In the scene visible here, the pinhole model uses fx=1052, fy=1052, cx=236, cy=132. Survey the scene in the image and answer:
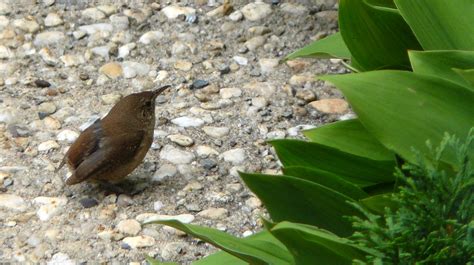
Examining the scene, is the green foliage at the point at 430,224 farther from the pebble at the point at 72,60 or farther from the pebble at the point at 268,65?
the pebble at the point at 72,60

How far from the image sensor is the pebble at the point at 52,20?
19.1ft

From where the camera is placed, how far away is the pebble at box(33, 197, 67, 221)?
4.46 m

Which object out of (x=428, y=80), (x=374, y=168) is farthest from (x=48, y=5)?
(x=428, y=80)

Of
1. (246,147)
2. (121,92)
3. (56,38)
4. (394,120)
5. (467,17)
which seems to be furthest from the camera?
(56,38)

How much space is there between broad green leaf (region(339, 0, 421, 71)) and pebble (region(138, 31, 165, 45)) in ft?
7.36

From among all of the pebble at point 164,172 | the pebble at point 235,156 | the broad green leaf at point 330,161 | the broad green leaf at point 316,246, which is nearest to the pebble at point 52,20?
the pebble at point 164,172

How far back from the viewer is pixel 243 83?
5.36m

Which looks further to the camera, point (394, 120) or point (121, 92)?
point (121, 92)

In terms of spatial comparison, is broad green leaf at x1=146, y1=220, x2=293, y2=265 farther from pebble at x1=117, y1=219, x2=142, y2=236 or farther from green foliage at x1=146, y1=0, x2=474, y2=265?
pebble at x1=117, y1=219, x2=142, y2=236

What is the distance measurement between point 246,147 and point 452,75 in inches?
75.3

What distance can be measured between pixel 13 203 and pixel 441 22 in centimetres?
213

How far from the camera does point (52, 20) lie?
584 cm

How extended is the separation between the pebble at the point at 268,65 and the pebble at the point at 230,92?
0.22 metres

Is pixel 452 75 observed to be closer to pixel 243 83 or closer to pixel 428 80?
pixel 428 80
